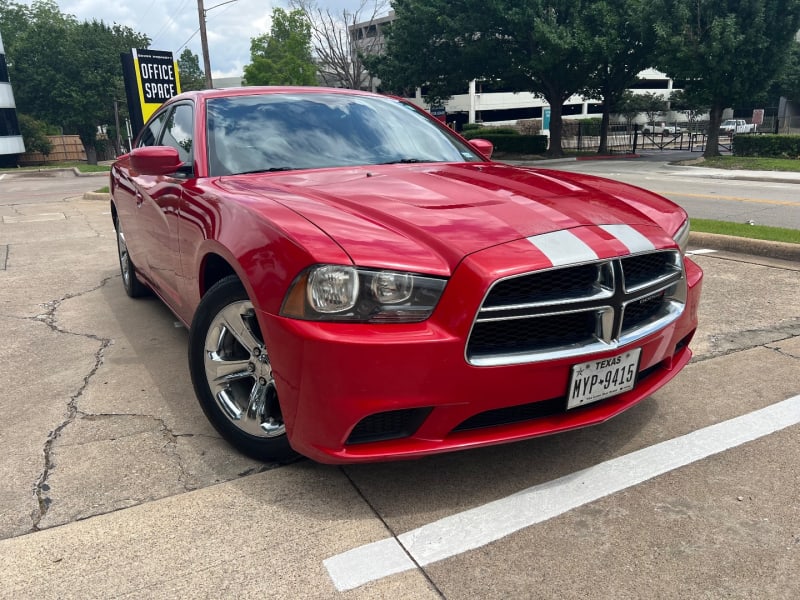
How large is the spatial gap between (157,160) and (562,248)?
7.00 ft

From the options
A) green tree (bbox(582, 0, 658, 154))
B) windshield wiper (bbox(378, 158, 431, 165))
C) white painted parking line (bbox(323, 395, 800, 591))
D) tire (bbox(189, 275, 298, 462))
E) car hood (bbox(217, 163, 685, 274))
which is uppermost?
green tree (bbox(582, 0, 658, 154))

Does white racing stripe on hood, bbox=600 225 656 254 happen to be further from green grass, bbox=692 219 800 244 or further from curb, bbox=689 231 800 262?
green grass, bbox=692 219 800 244

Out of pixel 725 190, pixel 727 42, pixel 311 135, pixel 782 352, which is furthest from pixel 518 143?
pixel 311 135

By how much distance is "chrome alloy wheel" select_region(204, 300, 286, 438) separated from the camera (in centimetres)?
259

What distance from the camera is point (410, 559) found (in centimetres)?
212

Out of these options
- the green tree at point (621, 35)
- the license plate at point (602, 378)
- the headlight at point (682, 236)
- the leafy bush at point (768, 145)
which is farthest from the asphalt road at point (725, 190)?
the license plate at point (602, 378)

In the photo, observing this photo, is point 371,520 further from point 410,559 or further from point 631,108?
point 631,108

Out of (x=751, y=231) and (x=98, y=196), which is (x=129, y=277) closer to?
(x=751, y=231)

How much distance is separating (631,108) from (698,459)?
2180 inches

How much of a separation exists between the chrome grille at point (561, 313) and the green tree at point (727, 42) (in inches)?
877

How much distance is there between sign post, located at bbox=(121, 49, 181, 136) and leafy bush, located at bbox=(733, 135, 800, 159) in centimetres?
2000

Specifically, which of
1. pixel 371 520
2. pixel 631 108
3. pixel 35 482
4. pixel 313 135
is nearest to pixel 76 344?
pixel 35 482

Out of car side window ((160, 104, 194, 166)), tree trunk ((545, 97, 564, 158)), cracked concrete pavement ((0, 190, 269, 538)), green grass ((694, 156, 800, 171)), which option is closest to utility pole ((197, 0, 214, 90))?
tree trunk ((545, 97, 564, 158))

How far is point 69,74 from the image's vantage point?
1810 inches
